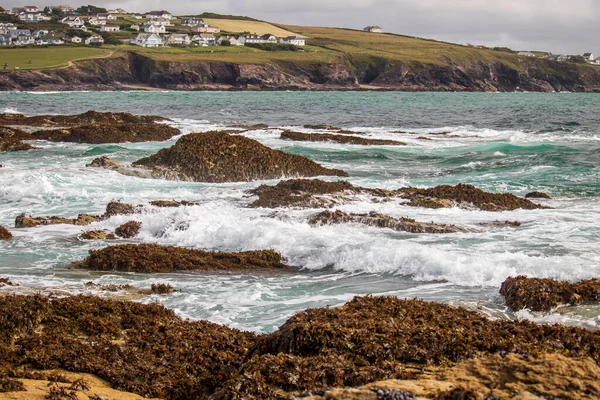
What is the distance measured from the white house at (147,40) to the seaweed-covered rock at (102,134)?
134m

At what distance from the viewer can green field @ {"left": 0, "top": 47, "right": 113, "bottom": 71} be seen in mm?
127312

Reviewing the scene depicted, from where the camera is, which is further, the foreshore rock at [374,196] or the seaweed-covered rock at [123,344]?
the foreshore rock at [374,196]

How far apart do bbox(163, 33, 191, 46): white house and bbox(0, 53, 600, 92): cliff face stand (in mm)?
34153

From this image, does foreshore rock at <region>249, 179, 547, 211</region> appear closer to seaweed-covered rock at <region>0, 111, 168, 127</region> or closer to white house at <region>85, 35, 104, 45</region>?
seaweed-covered rock at <region>0, 111, 168, 127</region>

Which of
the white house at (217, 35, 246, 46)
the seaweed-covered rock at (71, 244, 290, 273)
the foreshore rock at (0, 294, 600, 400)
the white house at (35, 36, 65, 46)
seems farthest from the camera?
the white house at (217, 35, 246, 46)

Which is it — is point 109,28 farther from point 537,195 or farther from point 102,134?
point 537,195

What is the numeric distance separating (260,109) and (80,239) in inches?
2481

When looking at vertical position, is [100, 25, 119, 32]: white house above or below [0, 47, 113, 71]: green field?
above

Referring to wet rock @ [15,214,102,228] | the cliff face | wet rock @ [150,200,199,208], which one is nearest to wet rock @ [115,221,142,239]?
wet rock @ [15,214,102,228]

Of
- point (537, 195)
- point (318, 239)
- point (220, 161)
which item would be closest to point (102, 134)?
point (220, 161)

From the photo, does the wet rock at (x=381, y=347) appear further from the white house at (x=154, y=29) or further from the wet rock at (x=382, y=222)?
the white house at (x=154, y=29)

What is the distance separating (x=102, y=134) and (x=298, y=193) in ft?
70.3

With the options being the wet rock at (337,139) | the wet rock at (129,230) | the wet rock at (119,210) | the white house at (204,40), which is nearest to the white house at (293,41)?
the white house at (204,40)

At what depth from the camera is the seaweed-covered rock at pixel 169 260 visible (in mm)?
13242
